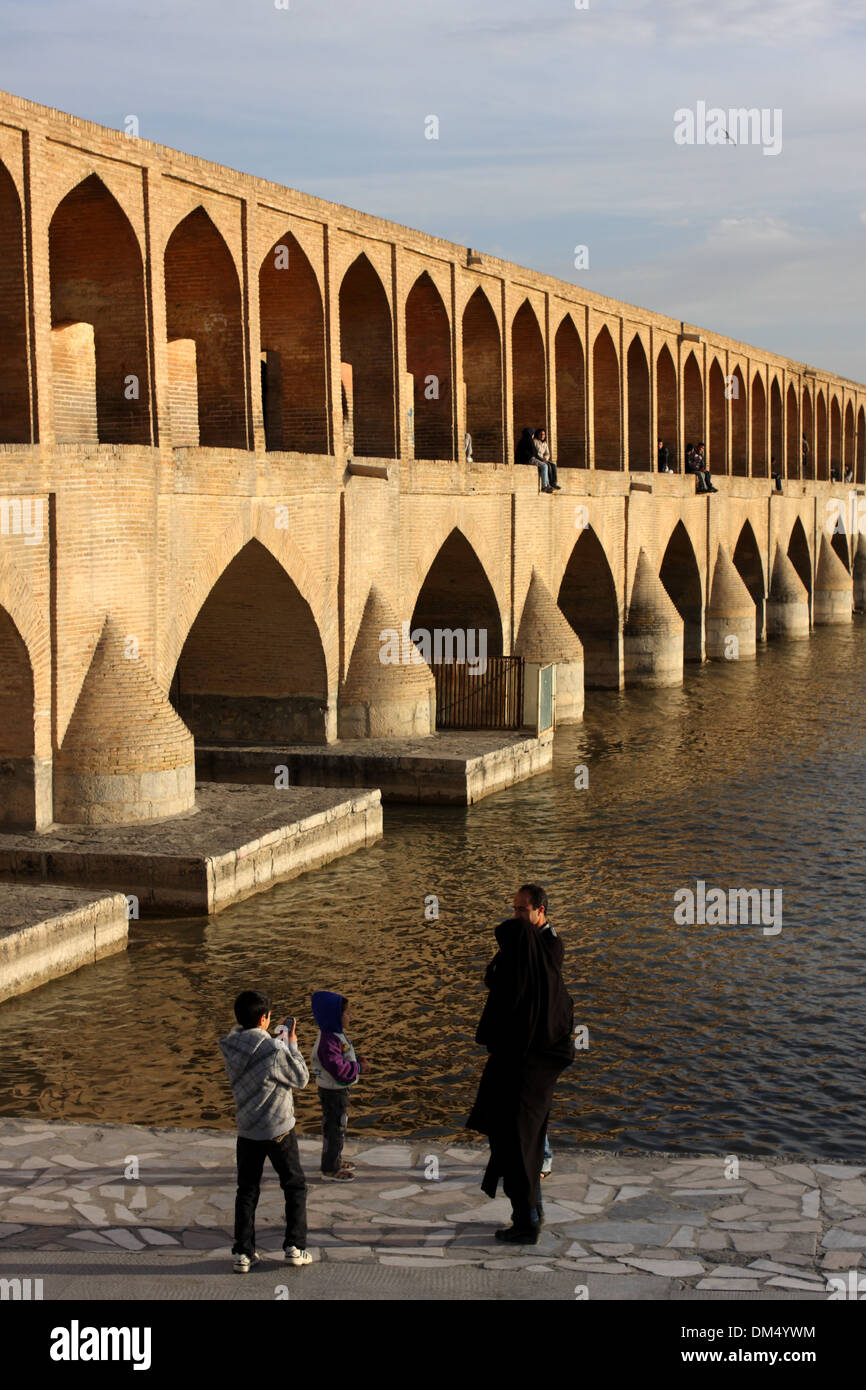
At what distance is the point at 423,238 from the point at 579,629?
25.0 feet

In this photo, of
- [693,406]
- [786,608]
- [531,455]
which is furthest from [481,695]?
[786,608]

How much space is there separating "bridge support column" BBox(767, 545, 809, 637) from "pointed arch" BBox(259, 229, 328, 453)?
62.1ft

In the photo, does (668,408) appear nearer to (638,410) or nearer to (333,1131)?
(638,410)

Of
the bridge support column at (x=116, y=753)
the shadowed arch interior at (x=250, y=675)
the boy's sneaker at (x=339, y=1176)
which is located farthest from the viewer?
the shadowed arch interior at (x=250, y=675)

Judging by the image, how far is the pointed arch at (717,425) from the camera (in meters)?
31.8

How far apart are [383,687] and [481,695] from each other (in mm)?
1230

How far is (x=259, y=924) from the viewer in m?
10.2

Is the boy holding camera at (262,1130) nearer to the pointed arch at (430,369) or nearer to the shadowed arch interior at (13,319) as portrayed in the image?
the shadowed arch interior at (13,319)

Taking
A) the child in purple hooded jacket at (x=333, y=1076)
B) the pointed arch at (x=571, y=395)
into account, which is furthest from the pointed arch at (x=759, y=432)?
the child in purple hooded jacket at (x=333, y=1076)

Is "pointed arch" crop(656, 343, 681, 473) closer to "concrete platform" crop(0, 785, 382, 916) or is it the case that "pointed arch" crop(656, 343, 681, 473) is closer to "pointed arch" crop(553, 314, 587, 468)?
"pointed arch" crop(553, 314, 587, 468)

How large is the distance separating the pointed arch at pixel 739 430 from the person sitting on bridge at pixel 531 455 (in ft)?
43.9

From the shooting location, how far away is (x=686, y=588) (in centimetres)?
2766
